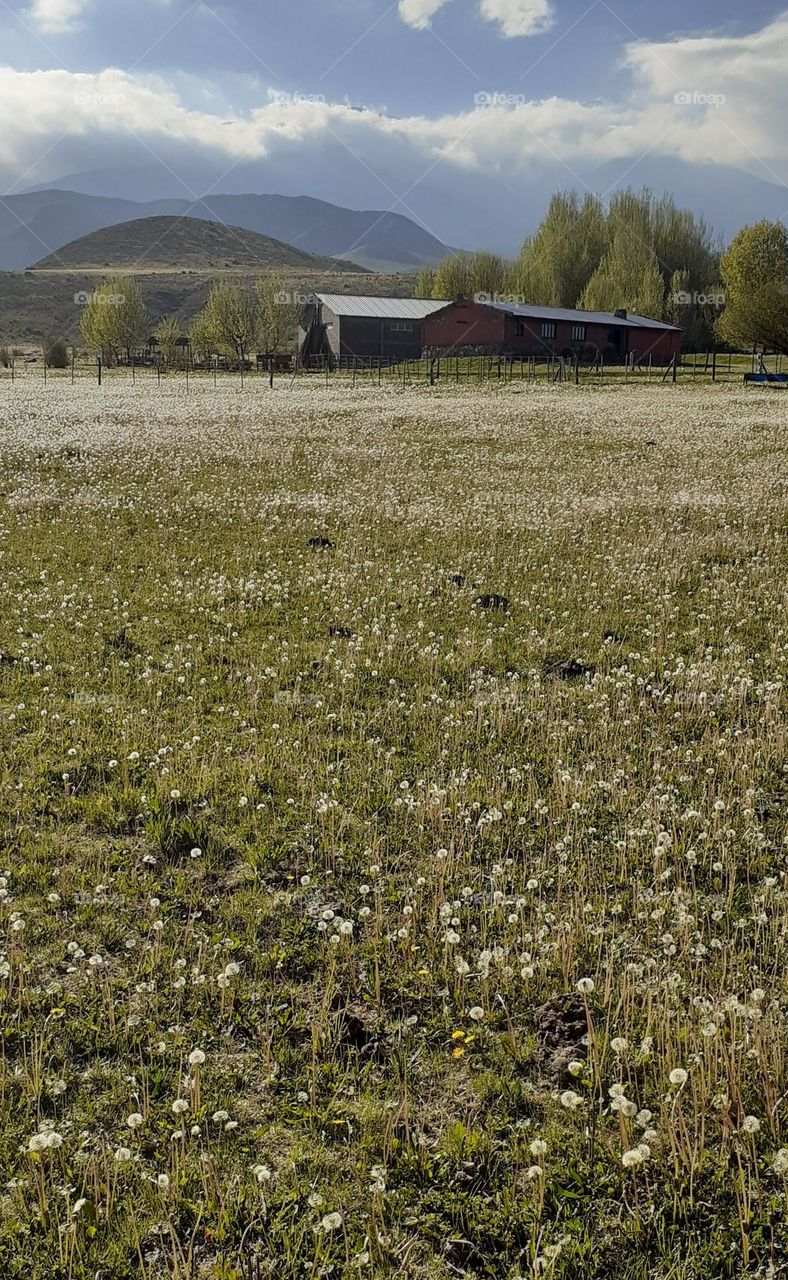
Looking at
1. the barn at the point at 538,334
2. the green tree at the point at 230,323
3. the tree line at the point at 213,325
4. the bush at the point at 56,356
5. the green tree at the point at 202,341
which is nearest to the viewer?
the barn at the point at 538,334

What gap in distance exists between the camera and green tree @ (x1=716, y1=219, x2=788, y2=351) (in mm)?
80750

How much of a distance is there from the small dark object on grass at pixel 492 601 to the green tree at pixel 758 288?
3100 inches

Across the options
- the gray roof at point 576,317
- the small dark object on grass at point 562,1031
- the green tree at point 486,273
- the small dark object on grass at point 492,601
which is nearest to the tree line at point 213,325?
the gray roof at point 576,317

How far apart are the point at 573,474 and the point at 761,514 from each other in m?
7.03

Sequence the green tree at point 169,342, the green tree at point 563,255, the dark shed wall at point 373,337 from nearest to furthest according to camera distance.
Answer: the dark shed wall at point 373,337, the green tree at point 169,342, the green tree at point 563,255

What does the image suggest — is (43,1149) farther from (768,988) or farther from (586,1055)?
(768,988)

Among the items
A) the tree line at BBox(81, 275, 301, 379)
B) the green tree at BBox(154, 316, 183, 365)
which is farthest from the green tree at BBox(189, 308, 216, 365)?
the green tree at BBox(154, 316, 183, 365)

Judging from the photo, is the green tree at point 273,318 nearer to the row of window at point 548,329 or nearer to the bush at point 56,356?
the row of window at point 548,329

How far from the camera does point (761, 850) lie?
6.91m

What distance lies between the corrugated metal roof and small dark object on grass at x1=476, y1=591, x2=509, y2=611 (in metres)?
95.5

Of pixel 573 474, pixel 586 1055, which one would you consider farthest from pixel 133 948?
Result: pixel 573 474

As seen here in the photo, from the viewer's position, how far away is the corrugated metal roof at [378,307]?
104m

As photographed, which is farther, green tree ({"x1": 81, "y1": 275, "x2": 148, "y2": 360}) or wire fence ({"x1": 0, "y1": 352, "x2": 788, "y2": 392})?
green tree ({"x1": 81, "y1": 275, "x2": 148, "y2": 360})

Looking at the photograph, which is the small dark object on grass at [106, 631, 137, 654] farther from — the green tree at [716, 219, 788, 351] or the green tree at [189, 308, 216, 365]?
the green tree at [189, 308, 216, 365]
